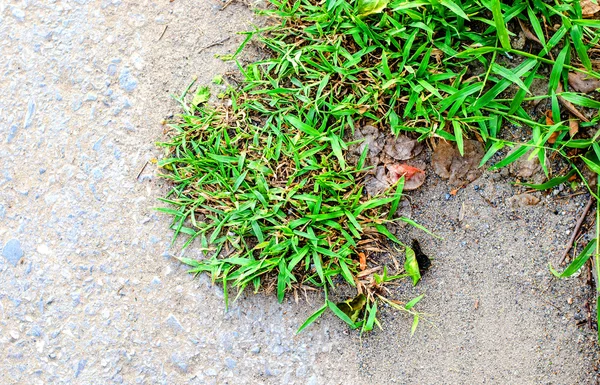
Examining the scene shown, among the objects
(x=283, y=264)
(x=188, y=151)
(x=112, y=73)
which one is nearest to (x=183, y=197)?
(x=188, y=151)

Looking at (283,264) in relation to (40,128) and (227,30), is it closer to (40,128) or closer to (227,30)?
(227,30)

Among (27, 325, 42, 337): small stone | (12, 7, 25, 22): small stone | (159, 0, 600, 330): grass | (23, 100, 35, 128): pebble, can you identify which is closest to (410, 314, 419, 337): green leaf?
(159, 0, 600, 330): grass

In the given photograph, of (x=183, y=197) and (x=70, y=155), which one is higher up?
(x=70, y=155)

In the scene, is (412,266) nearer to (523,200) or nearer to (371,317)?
(371,317)

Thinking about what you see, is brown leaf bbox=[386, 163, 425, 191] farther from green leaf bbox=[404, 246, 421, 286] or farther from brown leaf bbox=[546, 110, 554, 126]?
brown leaf bbox=[546, 110, 554, 126]

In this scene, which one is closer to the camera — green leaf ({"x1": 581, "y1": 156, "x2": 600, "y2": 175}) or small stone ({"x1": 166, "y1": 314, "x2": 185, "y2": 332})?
green leaf ({"x1": 581, "y1": 156, "x2": 600, "y2": 175})

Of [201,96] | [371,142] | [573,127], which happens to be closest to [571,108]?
[573,127]
